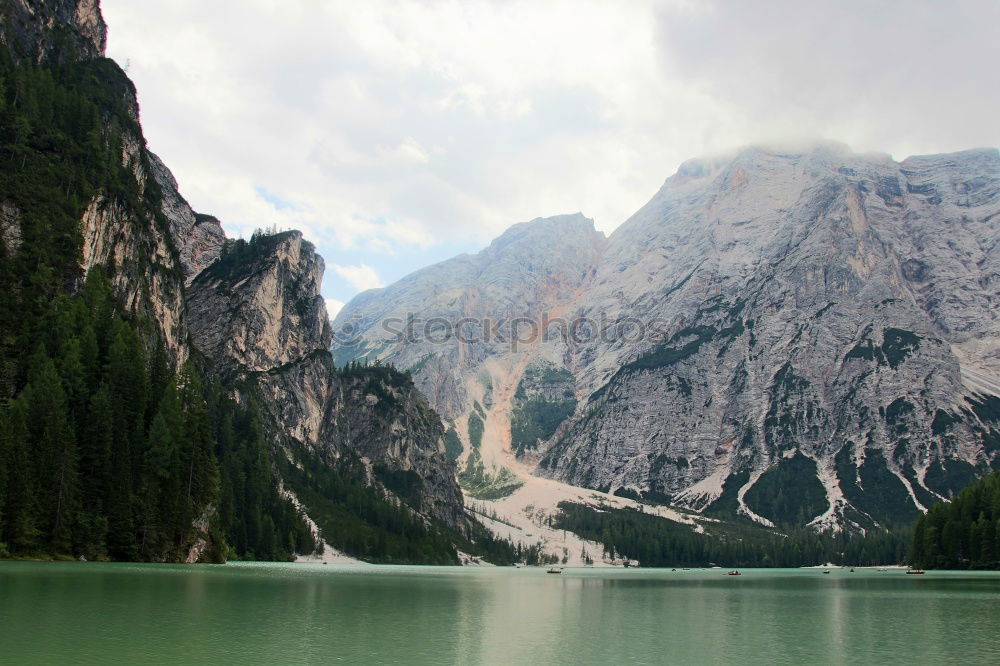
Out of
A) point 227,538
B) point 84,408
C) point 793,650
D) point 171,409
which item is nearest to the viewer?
point 793,650

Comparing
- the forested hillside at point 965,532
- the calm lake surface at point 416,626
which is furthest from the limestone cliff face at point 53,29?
the forested hillside at point 965,532

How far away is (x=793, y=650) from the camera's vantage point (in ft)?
162

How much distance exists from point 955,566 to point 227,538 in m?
149

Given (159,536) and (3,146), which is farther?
(3,146)

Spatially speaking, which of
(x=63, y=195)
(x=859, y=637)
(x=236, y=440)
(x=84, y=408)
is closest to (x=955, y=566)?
(x=859, y=637)

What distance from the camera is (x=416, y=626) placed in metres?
54.6

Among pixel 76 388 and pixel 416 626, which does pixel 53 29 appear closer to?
pixel 76 388

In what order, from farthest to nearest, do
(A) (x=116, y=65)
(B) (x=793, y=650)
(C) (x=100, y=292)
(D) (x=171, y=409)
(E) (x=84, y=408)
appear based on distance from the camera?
(A) (x=116, y=65), (C) (x=100, y=292), (D) (x=171, y=409), (E) (x=84, y=408), (B) (x=793, y=650)

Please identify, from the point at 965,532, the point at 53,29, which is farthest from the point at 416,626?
the point at 965,532

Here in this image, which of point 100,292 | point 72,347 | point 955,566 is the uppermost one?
point 100,292

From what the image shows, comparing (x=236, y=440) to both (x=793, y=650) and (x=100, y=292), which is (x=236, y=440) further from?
(x=793, y=650)

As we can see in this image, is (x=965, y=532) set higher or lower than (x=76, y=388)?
lower

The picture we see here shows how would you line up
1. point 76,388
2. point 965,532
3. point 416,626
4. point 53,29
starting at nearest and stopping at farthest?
point 416,626 < point 76,388 < point 53,29 < point 965,532

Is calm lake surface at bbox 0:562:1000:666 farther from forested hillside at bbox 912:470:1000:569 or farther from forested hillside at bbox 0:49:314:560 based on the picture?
forested hillside at bbox 912:470:1000:569
